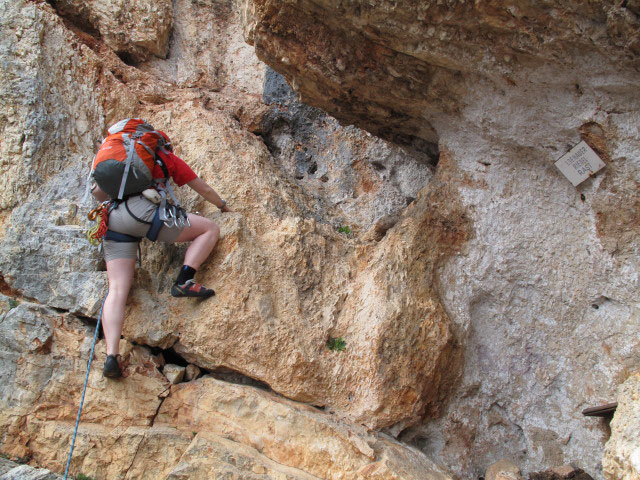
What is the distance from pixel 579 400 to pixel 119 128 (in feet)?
14.8

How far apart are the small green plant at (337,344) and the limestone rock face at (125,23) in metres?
4.42

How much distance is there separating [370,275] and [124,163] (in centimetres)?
229

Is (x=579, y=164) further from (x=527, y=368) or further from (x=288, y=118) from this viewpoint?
(x=288, y=118)

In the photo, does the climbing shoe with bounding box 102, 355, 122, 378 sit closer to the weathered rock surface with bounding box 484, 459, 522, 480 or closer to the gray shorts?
the gray shorts

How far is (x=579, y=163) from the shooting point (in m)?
4.70

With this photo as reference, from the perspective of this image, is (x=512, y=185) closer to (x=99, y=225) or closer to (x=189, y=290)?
(x=189, y=290)

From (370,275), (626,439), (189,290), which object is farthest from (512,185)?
(189,290)

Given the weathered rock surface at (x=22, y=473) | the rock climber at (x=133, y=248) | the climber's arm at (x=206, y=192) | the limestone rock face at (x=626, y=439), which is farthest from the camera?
the climber's arm at (x=206, y=192)

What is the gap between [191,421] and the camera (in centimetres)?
457

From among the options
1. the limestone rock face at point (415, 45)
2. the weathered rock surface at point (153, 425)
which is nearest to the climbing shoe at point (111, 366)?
the weathered rock surface at point (153, 425)

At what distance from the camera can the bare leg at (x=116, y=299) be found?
451 cm

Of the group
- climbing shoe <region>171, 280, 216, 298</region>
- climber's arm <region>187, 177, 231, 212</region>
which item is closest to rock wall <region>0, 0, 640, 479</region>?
climbing shoe <region>171, 280, 216, 298</region>

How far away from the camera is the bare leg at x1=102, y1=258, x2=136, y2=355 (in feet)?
14.8

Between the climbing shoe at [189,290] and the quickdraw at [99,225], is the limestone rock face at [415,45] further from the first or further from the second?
the climbing shoe at [189,290]
